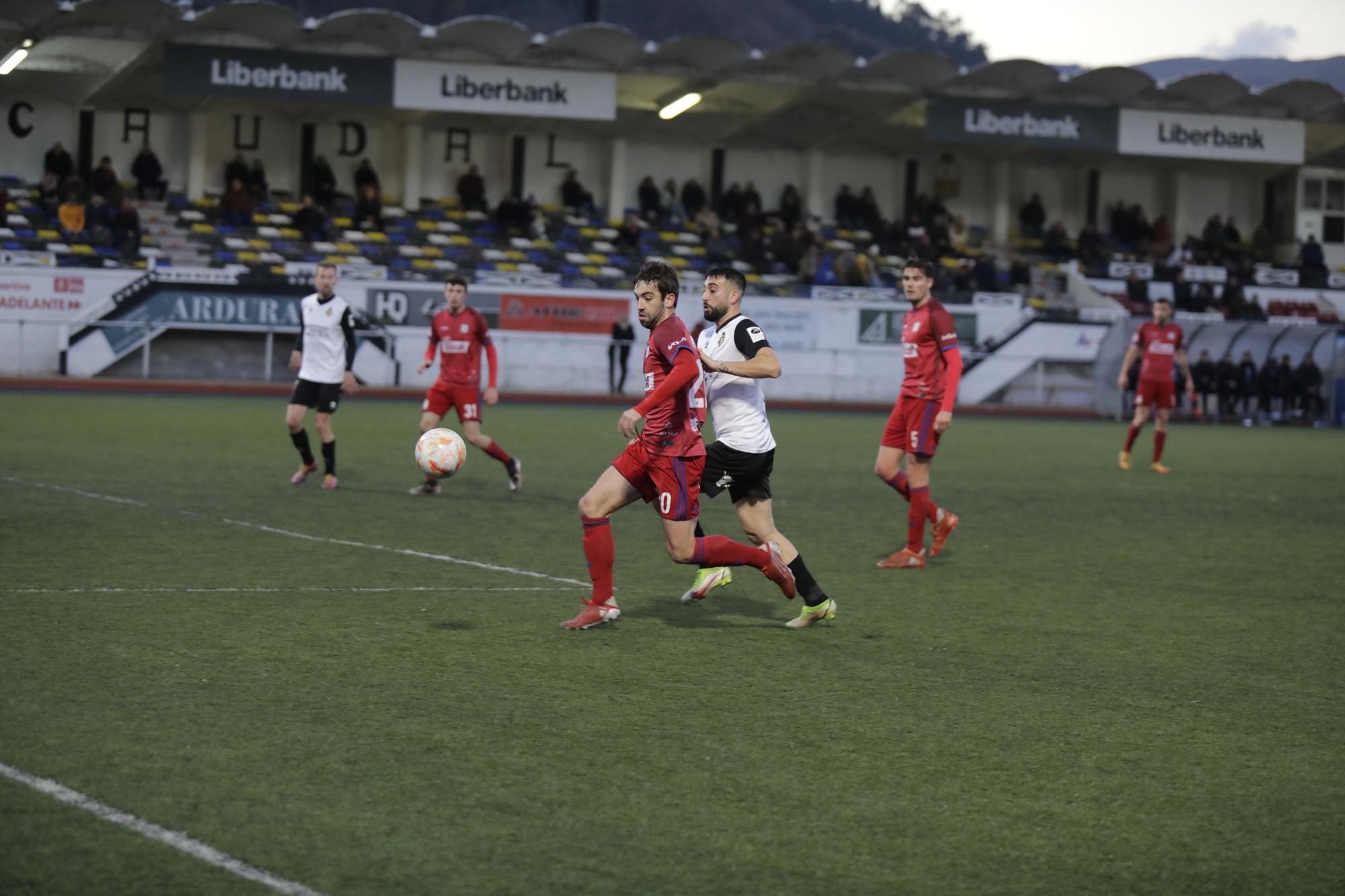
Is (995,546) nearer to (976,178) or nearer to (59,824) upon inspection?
(59,824)

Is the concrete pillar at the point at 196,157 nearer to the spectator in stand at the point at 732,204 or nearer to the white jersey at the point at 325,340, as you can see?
the spectator in stand at the point at 732,204

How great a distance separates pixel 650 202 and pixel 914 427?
28799 millimetres

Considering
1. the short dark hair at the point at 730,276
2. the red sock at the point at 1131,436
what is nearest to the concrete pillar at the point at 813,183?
the red sock at the point at 1131,436

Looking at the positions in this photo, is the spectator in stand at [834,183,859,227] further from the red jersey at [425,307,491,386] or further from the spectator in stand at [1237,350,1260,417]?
the red jersey at [425,307,491,386]

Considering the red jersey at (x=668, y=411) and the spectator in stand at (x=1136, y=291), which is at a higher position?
the spectator in stand at (x=1136, y=291)

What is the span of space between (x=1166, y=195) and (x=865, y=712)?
42.7m

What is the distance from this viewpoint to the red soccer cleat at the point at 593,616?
7.15 meters

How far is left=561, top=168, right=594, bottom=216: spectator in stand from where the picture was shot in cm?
3812

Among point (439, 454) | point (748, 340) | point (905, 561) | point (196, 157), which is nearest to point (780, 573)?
point (748, 340)

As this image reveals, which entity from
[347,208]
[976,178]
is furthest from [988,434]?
[976,178]

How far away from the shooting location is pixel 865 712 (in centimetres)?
573

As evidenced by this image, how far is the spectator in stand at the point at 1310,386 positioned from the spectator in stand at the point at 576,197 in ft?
58.5

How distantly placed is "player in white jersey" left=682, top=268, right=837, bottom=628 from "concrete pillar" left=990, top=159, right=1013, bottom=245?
119 feet

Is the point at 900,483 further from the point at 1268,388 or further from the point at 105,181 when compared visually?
the point at 105,181
